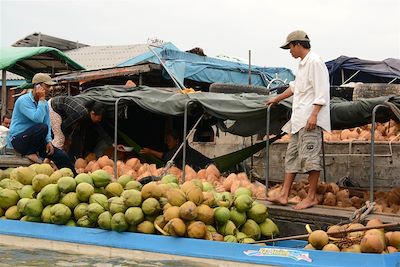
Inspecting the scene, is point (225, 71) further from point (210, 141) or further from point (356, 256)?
point (356, 256)

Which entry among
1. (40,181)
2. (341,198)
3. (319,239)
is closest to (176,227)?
(319,239)

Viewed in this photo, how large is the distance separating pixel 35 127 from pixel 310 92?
3.31 metres

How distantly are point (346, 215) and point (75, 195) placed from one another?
2.44 metres

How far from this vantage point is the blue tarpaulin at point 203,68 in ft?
42.2

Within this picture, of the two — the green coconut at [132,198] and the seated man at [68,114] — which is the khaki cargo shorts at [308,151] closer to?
the green coconut at [132,198]

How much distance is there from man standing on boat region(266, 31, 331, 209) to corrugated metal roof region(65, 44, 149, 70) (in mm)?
11432

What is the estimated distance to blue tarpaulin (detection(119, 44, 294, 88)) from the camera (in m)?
12.9

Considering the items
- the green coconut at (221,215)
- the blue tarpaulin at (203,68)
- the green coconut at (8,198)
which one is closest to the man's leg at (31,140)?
the green coconut at (8,198)

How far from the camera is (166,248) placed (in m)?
4.77

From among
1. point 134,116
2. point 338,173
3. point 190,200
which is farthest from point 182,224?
point 338,173

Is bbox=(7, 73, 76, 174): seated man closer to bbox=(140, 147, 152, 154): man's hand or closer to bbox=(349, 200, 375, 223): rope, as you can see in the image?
bbox=(140, 147, 152, 154): man's hand

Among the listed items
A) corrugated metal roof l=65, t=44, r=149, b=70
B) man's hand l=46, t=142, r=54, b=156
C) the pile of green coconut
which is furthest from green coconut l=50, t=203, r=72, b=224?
corrugated metal roof l=65, t=44, r=149, b=70

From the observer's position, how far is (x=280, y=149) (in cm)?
960

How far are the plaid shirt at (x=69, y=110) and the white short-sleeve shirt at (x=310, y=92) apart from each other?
10.0 ft
